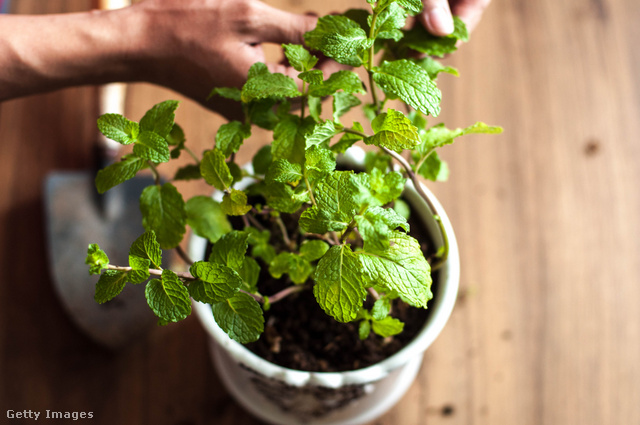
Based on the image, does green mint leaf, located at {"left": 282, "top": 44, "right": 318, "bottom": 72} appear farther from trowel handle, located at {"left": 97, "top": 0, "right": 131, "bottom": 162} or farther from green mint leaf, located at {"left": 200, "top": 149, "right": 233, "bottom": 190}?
trowel handle, located at {"left": 97, "top": 0, "right": 131, "bottom": 162}

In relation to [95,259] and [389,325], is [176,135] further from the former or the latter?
[389,325]

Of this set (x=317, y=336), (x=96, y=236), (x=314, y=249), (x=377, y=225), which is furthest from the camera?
(x=96, y=236)

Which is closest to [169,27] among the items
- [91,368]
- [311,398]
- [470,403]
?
[311,398]

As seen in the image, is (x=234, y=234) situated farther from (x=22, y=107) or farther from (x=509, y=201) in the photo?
(x=22, y=107)

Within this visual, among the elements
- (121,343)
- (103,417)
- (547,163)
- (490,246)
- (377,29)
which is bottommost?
(103,417)

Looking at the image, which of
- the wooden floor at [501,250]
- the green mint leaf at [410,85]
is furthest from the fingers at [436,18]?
the wooden floor at [501,250]

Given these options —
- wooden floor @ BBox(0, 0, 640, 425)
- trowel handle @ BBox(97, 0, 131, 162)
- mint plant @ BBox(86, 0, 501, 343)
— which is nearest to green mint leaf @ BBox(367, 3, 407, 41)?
mint plant @ BBox(86, 0, 501, 343)

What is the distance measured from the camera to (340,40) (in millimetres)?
456

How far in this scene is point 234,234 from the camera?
0.49 metres

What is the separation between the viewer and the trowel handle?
1.04m

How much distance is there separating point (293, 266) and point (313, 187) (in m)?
0.10

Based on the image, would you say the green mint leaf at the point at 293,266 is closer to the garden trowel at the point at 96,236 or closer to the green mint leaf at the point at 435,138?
the green mint leaf at the point at 435,138

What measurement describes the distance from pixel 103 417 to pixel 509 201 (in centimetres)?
81

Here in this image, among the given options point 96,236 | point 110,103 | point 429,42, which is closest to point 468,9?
point 429,42
